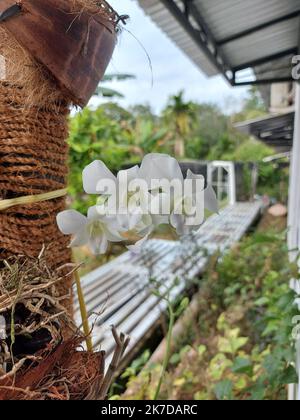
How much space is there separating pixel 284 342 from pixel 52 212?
29.5 inches

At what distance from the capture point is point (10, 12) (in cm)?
23

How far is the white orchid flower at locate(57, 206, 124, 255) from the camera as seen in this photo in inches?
9.7

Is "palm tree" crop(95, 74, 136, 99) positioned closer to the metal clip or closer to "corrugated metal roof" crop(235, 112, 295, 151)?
the metal clip

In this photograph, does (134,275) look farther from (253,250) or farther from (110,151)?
(253,250)

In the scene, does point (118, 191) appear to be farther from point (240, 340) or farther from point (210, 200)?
point (240, 340)

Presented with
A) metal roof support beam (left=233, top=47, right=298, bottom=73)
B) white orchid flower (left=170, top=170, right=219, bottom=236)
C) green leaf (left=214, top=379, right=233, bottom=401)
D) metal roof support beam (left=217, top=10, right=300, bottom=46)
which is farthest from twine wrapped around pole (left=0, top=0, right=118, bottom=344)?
metal roof support beam (left=233, top=47, right=298, bottom=73)

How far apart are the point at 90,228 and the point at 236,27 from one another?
1.53 metres

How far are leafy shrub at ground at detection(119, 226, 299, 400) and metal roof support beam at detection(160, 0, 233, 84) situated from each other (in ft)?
2.40

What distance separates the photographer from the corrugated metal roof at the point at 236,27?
1.22m

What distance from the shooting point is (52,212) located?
0.30 metres

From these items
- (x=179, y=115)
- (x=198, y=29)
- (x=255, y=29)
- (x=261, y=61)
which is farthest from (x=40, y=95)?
(x=179, y=115)

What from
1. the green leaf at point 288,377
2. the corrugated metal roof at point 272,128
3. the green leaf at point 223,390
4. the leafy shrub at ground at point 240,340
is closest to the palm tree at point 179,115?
the corrugated metal roof at point 272,128

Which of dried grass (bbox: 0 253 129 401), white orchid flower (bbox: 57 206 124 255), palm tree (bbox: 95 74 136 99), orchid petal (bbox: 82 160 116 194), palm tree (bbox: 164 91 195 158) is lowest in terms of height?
dried grass (bbox: 0 253 129 401)

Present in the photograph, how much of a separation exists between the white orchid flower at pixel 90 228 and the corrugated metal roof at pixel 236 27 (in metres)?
0.93
